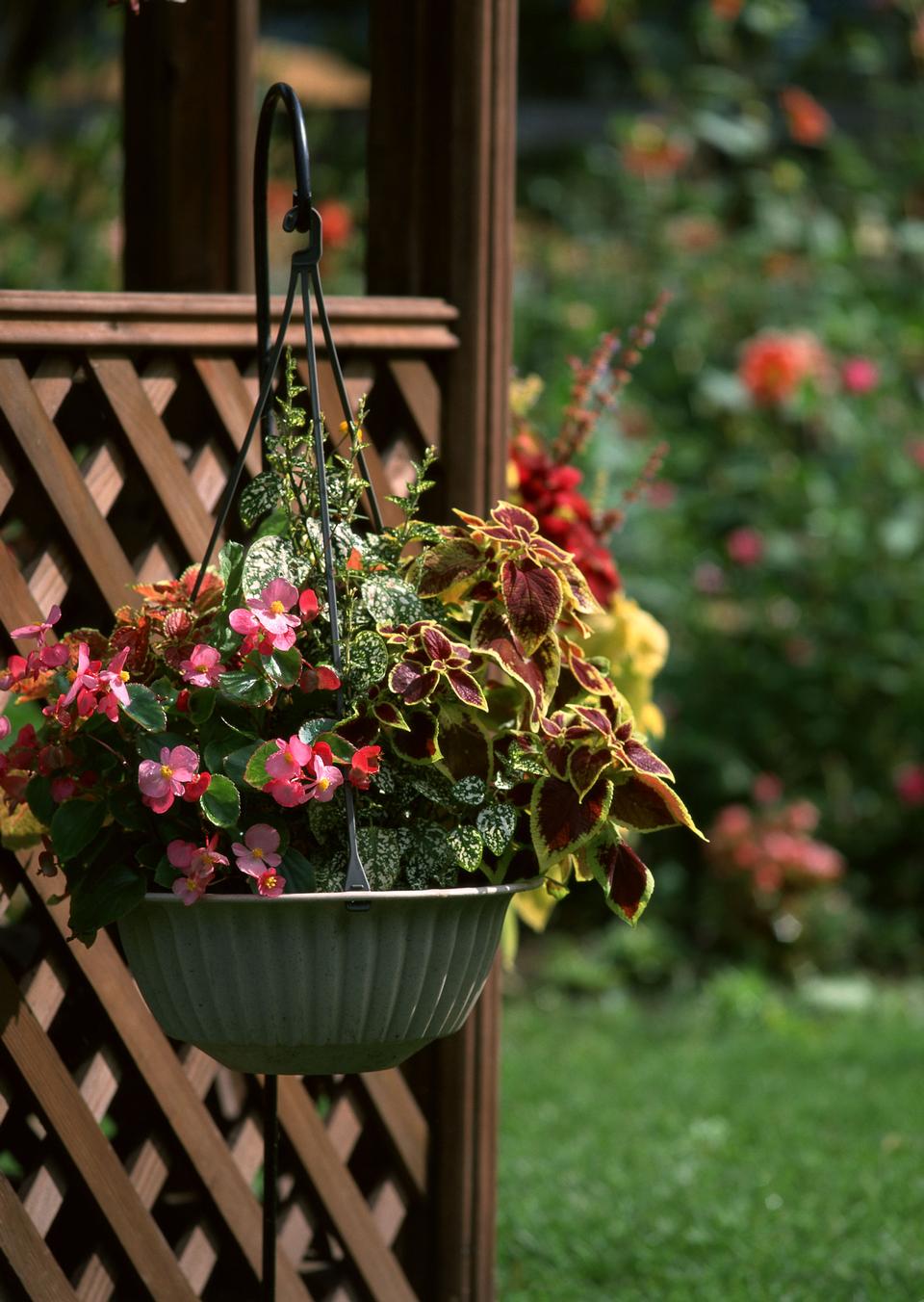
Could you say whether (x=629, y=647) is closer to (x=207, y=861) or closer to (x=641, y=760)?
(x=641, y=760)

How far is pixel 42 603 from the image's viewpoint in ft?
6.48

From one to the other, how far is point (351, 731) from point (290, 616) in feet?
0.41

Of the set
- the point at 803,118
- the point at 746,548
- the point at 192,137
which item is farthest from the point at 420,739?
the point at 803,118

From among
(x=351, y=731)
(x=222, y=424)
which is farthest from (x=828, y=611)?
(x=351, y=731)

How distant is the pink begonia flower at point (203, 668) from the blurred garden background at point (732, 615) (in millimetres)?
978

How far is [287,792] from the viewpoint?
1.55 meters

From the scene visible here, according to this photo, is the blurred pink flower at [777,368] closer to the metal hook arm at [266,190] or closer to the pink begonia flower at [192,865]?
the metal hook arm at [266,190]

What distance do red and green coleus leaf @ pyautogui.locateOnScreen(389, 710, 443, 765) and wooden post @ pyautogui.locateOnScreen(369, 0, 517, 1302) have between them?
0.71 m

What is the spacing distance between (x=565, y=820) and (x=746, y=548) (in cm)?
366

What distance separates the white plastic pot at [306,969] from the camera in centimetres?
160

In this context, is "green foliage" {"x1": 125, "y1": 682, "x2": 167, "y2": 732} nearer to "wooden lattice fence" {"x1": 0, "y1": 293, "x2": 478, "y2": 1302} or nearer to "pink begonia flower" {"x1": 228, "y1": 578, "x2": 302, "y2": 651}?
"pink begonia flower" {"x1": 228, "y1": 578, "x2": 302, "y2": 651}

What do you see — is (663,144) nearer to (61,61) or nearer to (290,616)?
(61,61)

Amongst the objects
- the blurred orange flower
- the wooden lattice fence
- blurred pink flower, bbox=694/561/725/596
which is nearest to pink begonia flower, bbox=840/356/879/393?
blurred pink flower, bbox=694/561/725/596

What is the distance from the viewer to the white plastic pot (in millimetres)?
1596
